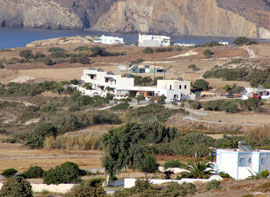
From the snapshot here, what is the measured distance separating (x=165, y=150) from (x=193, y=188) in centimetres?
1162

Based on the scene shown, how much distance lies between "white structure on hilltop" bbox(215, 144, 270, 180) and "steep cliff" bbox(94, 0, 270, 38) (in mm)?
154260

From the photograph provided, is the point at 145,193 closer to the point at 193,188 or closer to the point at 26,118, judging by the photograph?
the point at 193,188

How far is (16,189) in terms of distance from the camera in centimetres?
1995

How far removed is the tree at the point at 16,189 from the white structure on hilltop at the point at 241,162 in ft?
25.2

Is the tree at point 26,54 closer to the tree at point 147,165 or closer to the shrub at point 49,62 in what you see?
the shrub at point 49,62

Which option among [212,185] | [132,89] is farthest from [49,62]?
[212,185]

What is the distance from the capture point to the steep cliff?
589ft

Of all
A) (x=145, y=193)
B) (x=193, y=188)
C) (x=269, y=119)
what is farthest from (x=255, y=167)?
(x=269, y=119)

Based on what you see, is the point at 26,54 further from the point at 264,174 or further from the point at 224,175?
the point at 264,174

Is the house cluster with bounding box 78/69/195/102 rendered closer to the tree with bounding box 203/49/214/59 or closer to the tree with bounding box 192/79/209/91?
the tree with bounding box 192/79/209/91

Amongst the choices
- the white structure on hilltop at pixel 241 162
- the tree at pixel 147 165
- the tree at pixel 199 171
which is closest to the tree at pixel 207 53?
the tree at pixel 147 165

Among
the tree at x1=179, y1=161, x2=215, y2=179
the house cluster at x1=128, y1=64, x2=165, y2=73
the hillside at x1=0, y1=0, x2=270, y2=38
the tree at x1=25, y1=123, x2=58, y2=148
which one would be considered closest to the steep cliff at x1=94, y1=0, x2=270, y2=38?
the hillside at x1=0, y1=0, x2=270, y2=38

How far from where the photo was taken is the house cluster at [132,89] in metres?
53.8

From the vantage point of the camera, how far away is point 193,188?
67.2ft
